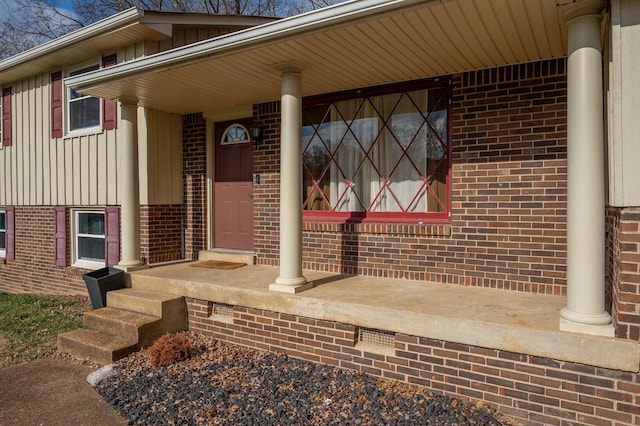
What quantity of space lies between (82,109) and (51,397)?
5256 millimetres

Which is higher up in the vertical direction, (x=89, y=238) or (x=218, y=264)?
(x=89, y=238)

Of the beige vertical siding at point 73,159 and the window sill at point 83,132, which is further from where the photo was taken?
the window sill at point 83,132

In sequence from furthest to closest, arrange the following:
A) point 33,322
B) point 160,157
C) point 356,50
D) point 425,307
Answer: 1. point 160,157
2. point 33,322
3. point 356,50
4. point 425,307

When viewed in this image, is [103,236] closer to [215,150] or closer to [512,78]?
[215,150]

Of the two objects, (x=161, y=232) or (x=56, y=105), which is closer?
(x=161, y=232)

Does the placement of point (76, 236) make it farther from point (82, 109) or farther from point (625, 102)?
point (625, 102)

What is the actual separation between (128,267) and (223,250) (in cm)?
140

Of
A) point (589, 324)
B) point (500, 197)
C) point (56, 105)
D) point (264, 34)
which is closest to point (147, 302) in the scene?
point (264, 34)

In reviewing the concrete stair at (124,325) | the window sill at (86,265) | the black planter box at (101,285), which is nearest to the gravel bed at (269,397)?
the concrete stair at (124,325)

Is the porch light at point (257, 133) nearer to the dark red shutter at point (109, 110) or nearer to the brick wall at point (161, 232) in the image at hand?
the brick wall at point (161, 232)

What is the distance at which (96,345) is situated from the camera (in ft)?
14.9

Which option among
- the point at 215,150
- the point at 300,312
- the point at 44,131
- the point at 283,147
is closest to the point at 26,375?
the point at 300,312

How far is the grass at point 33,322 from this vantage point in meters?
4.91

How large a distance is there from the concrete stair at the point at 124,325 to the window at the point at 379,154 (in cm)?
214
